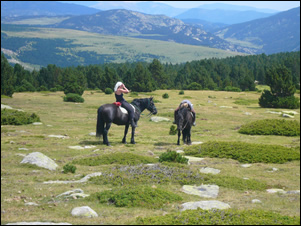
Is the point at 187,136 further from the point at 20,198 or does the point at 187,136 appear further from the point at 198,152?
the point at 20,198

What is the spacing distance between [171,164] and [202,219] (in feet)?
22.7

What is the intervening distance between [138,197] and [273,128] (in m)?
19.4

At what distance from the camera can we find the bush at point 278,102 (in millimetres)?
49444

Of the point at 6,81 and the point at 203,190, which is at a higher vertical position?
the point at 6,81

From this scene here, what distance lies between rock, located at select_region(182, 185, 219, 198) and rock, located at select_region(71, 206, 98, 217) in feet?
12.8

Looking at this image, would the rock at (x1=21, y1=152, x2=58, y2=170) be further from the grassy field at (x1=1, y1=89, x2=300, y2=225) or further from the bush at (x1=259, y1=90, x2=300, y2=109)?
the bush at (x1=259, y1=90, x2=300, y2=109)

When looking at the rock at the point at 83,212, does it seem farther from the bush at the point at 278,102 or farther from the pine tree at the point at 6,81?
the pine tree at the point at 6,81

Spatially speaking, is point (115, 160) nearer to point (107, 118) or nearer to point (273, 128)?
point (107, 118)

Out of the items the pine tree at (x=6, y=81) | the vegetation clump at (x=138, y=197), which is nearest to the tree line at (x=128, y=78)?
the pine tree at (x=6, y=81)

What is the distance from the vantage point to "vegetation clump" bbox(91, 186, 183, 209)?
10.5m

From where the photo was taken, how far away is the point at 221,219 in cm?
864

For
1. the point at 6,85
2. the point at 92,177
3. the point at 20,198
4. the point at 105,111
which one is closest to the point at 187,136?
the point at 105,111

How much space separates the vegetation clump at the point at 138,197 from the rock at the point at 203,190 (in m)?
1.13

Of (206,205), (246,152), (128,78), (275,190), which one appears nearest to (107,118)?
(246,152)
